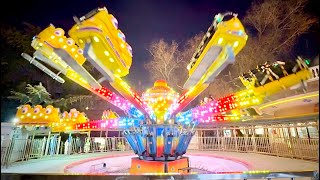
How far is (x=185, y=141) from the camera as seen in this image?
30.0 feet

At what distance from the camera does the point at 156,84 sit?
9.99 meters

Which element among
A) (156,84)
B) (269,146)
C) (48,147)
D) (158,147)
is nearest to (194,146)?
(269,146)

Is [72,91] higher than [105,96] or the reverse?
higher

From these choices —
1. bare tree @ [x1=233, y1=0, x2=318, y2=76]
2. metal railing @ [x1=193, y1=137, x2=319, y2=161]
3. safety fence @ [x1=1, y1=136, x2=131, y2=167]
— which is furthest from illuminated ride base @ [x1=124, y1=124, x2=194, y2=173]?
bare tree @ [x1=233, y1=0, x2=318, y2=76]

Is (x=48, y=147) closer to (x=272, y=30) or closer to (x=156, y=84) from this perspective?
(x=156, y=84)

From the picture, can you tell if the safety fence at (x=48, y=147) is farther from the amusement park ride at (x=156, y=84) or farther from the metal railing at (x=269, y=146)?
the metal railing at (x=269, y=146)

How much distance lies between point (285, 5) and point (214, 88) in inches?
402

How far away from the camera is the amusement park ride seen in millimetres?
4020

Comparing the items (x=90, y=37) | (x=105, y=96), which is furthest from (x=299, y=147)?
(x=90, y=37)

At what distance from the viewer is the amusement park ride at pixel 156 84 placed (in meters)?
4.02

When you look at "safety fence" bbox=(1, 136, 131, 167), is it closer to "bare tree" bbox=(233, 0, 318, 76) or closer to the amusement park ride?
the amusement park ride

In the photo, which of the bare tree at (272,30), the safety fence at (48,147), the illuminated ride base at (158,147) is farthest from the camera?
the bare tree at (272,30)

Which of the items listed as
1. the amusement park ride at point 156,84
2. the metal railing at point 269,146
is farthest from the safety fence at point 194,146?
the amusement park ride at point 156,84

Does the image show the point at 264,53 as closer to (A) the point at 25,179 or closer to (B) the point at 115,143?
(B) the point at 115,143
